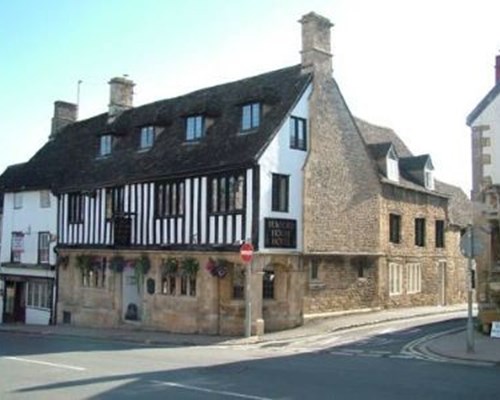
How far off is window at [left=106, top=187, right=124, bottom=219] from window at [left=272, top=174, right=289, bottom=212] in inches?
288

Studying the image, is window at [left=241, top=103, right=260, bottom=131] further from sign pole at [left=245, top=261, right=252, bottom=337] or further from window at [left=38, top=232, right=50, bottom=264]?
window at [left=38, top=232, right=50, bottom=264]

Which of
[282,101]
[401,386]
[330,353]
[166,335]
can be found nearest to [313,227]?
[282,101]

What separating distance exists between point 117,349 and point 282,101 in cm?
1064

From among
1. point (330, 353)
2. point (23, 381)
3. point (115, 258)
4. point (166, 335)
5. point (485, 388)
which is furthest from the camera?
point (115, 258)

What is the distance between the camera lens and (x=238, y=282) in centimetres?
2458

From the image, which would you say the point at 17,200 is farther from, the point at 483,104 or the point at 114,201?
the point at 483,104

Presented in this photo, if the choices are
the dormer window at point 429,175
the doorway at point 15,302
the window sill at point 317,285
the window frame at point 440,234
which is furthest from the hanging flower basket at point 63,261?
the window frame at point 440,234

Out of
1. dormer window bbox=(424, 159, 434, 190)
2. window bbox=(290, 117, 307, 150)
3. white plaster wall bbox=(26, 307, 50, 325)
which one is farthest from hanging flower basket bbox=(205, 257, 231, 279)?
dormer window bbox=(424, 159, 434, 190)

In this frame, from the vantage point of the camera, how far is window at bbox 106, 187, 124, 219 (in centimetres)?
2839

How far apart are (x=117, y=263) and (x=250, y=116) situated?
8.27m

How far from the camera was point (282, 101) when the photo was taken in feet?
81.9

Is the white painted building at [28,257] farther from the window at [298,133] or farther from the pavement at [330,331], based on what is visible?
the window at [298,133]

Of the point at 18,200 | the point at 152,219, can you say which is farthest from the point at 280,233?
the point at 18,200

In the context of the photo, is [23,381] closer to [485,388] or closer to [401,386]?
[401,386]
